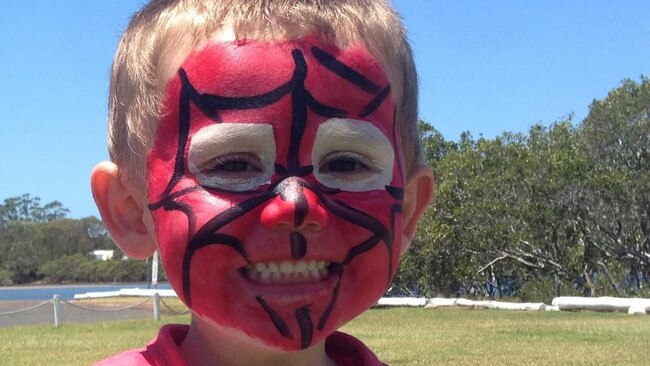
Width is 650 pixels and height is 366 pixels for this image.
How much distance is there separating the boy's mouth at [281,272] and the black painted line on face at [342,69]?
37cm

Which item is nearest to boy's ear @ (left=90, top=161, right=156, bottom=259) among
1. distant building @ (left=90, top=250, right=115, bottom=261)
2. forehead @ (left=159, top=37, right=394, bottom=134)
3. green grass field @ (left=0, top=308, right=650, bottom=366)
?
forehead @ (left=159, top=37, right=394, bottom=134)

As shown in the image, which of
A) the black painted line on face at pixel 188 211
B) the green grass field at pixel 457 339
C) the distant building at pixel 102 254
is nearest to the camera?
the black painted line on face at pixel 188 211

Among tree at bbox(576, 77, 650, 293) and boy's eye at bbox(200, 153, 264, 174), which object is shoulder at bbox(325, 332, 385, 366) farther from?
tree at bbox(576, 77, 650, 293)

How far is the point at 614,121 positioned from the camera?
26.3m

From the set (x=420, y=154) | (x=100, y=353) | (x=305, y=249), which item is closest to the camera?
(x=305, y=249)

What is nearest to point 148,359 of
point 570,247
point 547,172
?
point 547,172

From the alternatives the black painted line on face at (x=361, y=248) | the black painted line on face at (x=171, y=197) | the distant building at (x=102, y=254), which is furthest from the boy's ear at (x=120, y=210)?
the distant building at (x=102, y=254)

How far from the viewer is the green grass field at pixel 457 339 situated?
1001 centimetres

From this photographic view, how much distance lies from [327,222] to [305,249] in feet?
0.22

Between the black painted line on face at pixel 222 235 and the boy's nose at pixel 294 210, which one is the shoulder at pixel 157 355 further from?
the boy's nose at pixel 294 210

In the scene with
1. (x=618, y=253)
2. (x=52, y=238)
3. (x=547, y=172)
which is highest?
(x=547, y=172)

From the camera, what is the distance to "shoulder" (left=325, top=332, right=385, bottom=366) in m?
2.23

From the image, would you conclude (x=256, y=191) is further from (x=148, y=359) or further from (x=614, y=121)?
(x=614, y=121)

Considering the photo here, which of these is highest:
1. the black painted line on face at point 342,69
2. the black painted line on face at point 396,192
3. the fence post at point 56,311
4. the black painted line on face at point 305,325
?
the black painted line on face at point 342,69
